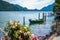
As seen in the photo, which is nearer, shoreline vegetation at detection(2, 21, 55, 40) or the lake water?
shoreline vegetation at detection(2, 21, 55, 40)

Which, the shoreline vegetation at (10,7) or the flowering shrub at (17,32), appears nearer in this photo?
the flowering shrub at (17,32)

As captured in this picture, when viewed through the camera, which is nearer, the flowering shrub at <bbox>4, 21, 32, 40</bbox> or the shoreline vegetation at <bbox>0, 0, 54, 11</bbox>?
the flowering shrub at <bbox>4, 21, 32, 40</bbox>

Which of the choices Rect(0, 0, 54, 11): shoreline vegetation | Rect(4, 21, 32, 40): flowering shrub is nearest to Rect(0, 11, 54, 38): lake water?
Rect(0, 0, 54, 11): shoreline vegetation

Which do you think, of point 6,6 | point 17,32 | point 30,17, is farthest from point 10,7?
point 17,32

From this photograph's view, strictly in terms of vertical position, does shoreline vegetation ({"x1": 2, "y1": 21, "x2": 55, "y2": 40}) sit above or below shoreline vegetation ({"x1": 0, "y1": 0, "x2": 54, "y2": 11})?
below

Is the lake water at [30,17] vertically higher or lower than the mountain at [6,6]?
lower

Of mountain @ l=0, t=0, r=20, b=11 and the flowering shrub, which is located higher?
mountain @ l=0, t=0, r=20, b=11

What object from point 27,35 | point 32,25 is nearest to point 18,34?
Result: point 27,35

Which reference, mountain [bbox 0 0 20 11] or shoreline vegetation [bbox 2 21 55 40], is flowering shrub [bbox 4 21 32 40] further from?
mountain [bbox 0 0 20 11]

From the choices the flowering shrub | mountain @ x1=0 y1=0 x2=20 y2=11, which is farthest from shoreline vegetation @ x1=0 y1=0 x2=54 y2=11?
the flowering shrub

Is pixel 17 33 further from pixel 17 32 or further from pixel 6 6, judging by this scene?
pixel 6 6

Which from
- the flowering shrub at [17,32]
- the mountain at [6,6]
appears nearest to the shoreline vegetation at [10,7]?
the mountain at [6,6]

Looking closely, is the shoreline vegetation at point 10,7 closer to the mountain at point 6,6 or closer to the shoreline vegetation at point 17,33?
the mountain at point 6,6

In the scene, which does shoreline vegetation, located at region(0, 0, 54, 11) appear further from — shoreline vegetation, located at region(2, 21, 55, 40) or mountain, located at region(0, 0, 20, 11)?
shoreline vegetation, located at region(2, 21, 55, 40)
